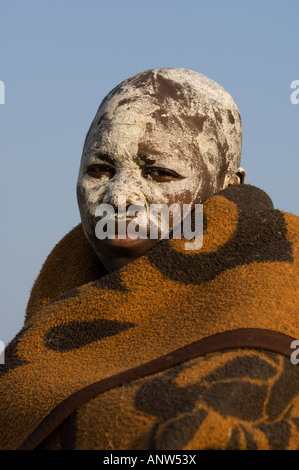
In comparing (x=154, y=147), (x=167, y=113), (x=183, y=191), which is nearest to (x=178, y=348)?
(x=183, y=191)

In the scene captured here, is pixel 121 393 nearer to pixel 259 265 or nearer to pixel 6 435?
pixel 6 435

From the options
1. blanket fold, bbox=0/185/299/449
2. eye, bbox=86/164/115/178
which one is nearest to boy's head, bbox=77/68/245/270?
eye, bbox=86/164/115/178

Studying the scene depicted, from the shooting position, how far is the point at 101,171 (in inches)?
117

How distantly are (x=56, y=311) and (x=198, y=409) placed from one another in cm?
87

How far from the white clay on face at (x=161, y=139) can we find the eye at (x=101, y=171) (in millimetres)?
21

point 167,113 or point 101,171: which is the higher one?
point 167,113

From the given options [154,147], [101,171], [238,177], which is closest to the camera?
[154,147]

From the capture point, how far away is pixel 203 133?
2.94 m

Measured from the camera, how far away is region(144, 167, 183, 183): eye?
9.34 feet

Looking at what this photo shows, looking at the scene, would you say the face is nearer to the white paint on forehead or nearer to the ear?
the white paint on forehead

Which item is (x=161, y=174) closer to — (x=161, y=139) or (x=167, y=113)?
(x=161, y=139)

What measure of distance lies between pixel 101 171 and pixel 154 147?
0.24 metres

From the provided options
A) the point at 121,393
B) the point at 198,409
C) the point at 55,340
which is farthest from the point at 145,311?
the point at 198,409
